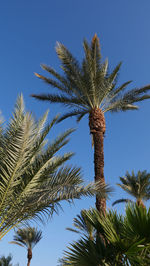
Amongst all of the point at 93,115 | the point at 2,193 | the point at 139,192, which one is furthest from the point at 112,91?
the point at 139,192

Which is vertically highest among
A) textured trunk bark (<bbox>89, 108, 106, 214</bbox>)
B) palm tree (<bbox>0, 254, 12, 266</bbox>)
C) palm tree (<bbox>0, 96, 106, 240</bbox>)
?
textured trunk bark (<bbox>89, 108, 106, 214</bbox>)

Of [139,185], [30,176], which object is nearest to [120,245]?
[30,176]

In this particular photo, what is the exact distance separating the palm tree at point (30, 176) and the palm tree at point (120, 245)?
1547 mm

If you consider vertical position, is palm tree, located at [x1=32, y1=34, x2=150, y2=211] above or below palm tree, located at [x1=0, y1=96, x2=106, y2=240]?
above

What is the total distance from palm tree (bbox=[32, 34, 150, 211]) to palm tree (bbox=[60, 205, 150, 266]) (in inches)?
194

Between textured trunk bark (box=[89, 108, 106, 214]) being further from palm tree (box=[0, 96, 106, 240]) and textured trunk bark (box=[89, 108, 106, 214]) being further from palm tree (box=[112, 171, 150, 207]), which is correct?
palm tree (box=[112, 171, 150, 207])

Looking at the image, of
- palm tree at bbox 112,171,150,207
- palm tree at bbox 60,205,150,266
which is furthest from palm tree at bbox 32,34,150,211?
palm tree at bbox 112,171,150,207

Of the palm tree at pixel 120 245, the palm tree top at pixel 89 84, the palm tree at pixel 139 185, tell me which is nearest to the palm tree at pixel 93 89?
the palm tree top at pixel 89 84

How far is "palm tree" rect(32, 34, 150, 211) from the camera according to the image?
1090cm

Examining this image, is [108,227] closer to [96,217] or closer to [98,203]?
[96,217]

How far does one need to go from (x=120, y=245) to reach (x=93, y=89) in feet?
24.5

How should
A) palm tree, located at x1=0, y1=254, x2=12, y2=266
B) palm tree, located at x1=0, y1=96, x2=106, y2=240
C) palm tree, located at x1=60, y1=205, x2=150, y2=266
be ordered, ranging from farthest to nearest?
palm tree, located at x1=0, y1=254, x2=12, y2=266
palm tree, located at x1=0, y1=96, x2=106, y2=240
palm tree, located at x1=60, y1=205, x2=150, y2=266

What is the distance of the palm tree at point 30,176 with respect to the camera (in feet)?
21.6

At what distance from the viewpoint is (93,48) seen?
11555 mm
